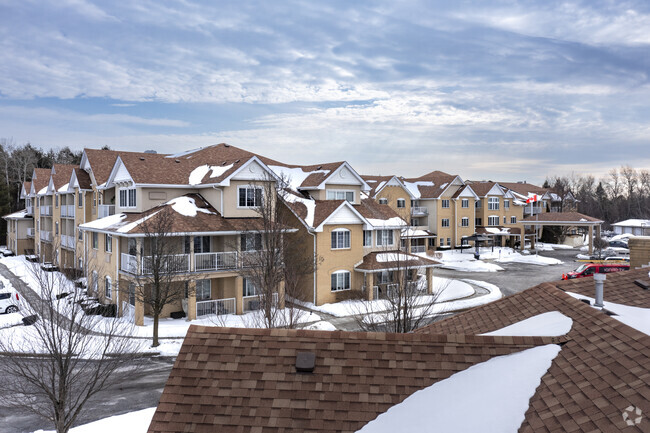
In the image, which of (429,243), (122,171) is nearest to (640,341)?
(122,171)

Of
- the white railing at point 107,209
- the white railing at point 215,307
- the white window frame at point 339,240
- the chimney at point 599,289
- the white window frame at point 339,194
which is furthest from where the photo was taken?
the white window frame at point 339,194

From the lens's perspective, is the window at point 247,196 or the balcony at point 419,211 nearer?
the window at point 247,196

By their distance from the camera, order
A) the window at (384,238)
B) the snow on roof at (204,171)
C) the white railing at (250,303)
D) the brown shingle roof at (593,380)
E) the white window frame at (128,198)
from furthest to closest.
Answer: the window at (384,238) → the snow on roof at (204,171) → the white window frame at (128,198) → the white railing at (250,303) → the brown shingle roof at (593,380)

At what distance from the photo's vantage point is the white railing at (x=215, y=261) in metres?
27.2

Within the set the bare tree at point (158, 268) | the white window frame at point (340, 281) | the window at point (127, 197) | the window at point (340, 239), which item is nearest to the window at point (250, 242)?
the bare tree at point (158, 268)

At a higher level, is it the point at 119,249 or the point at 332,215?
the point at 332,215

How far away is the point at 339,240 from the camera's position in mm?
32688

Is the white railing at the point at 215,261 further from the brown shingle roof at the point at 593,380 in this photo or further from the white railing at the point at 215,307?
the brown shingle roof at the point at 593,380

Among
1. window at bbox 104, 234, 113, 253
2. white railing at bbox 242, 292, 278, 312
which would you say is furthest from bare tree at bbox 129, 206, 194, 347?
window at bbox 104, 234, 113, 253

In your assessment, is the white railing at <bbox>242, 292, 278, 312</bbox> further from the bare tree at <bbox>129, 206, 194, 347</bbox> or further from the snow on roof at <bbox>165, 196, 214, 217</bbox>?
the snow on roof at <bbox>165, 196, 214, 217</bbox>

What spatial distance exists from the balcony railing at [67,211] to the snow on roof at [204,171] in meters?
16.3

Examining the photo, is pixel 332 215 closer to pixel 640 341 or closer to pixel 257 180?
pixel 257 180

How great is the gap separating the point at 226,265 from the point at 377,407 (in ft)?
70.8

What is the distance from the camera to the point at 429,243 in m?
64.1
